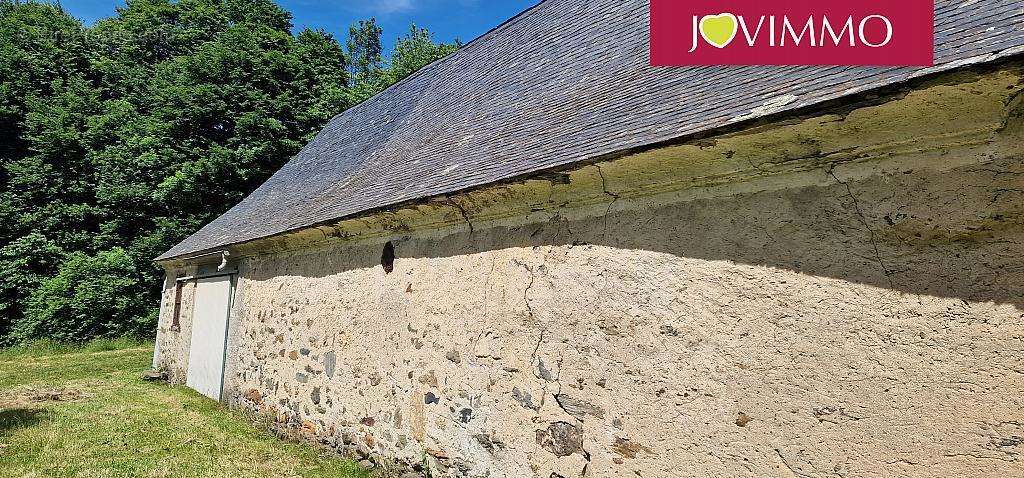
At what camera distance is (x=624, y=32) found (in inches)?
197

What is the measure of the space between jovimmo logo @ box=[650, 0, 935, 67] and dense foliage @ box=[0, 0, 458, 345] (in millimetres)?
16564

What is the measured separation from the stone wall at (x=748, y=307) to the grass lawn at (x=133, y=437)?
1643 mm

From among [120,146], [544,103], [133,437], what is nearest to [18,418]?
[133,437]

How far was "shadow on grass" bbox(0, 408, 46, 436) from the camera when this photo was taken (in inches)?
255

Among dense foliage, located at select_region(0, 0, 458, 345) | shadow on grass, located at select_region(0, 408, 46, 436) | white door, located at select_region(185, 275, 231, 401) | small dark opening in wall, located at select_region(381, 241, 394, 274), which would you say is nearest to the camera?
small dark opening in wall, located at select_region(381, 241, 394, 274)

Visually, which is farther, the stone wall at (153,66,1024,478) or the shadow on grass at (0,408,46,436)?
the shadow on grass at (0,408,46,436)

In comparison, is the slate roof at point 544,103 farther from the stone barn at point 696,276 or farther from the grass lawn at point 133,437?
the grass lawn at point 133,437

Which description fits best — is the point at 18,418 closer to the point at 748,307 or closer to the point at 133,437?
the point at 133,437

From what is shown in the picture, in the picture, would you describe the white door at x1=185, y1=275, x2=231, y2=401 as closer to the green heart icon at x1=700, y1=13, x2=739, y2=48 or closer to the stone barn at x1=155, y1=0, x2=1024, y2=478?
the stone barn at x1=155, y1=0, x2=1024, y2=478

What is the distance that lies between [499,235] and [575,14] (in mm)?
3540

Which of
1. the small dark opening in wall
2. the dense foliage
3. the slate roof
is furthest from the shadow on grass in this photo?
the dense foliage

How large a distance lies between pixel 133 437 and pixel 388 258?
379 centimetres

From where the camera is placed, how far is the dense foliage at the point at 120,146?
16.2 metres

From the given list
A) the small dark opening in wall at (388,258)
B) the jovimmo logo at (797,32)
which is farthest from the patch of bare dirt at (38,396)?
the jovimmo logo at (797,32)
